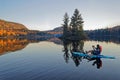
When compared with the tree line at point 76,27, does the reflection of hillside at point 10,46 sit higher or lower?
lower

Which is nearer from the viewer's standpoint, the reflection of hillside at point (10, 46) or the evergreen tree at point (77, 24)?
the reflection of hillside at point (10, 46)

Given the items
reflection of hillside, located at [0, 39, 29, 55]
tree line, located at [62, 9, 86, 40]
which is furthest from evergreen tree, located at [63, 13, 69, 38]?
reflection of hillside, located at [0, 39, 29, 55]

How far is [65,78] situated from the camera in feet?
89.4

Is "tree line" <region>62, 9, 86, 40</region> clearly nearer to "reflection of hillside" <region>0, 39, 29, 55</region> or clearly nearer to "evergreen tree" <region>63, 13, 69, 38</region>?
"evergreen tree" <region>63, 13, 69, 38</region>

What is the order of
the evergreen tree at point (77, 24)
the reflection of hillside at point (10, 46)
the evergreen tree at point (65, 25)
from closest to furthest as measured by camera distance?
the reflection of hillside at point (10, 46) → the evergreen tree at point (77, 24) → the evergreen tree at point (65, 25)

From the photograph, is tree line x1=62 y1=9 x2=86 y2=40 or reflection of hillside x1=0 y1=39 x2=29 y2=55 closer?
reflection of hillside x1=0 y1=39 x2=29 y2=55

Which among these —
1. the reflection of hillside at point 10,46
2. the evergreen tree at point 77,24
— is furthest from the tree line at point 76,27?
the reflection of hillside at point 10,46

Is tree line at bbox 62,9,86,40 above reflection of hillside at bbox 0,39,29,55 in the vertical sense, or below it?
above

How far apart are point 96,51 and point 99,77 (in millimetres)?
16874

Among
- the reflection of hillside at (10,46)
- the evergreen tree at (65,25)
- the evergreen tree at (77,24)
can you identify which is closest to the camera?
the reflection of hillside at (10,46)

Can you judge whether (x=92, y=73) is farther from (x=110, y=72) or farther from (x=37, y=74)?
(x=37, y=74)

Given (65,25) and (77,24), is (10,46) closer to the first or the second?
(77,24)

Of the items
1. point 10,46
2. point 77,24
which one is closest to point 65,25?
point 77,24

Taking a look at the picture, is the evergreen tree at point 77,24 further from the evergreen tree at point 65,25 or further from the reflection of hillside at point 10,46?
the reflection of hillside at point 10,46
